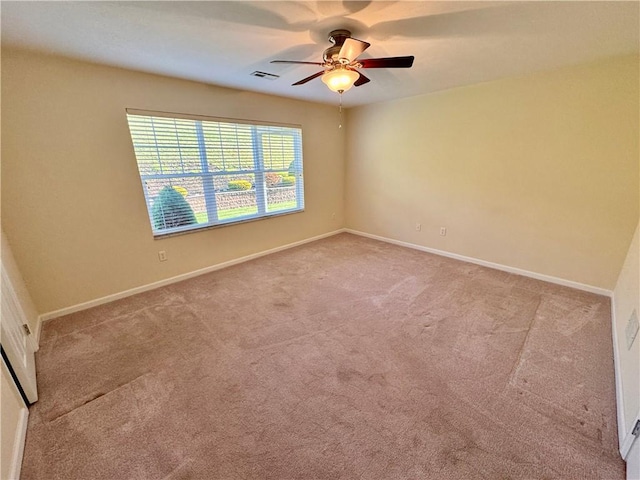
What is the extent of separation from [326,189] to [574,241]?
3.27 meters

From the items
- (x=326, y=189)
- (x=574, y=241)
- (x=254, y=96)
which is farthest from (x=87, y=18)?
(x=574, y=241)

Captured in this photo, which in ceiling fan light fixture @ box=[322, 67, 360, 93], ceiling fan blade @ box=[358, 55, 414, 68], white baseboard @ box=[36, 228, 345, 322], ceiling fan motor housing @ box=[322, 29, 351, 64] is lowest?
white baseboard @ box=[36, 228, 345, 322]

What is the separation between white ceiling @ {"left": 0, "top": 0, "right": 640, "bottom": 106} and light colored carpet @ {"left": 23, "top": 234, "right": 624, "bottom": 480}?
2.19 meters

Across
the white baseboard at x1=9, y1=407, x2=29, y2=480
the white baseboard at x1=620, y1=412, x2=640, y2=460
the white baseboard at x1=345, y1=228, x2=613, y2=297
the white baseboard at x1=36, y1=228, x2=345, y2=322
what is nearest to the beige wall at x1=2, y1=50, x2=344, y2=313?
the white baseboard at x1=36, y1=228, x2=345, y2=322

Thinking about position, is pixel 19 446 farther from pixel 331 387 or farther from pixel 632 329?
pixel 632 329

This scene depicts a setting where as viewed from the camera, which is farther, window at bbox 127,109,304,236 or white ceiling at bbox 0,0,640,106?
window at bbox 127,109,304,236

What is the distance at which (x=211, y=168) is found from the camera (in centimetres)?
323

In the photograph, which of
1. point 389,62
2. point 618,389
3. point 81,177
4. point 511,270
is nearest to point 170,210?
point 81,177

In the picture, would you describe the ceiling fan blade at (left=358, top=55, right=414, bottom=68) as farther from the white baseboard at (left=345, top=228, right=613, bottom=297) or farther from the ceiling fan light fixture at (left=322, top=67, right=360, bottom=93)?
the white baseboard at (left=345, top=228, right=613, bottom=297)

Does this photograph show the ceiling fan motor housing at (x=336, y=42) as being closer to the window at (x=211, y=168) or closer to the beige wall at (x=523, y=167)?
the window at (x=211, y=168)

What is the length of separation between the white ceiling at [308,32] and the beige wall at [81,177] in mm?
222

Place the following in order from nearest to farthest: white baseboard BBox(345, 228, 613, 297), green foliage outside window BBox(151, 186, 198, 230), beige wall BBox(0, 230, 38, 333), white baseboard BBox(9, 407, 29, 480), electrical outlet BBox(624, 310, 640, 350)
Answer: white baseboard BBox(9, 407, 29, 480), electrical outlet BBox(624, 310, 640, 350), beige wall BBox(0, 230, 38, 333), white baseboard BBox(345, 228, 613, 297), green foliage outside window BBox(151, 186, 198, 230)

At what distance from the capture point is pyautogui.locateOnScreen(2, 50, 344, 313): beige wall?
7.00 ft

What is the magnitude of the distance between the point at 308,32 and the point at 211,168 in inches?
76.9
